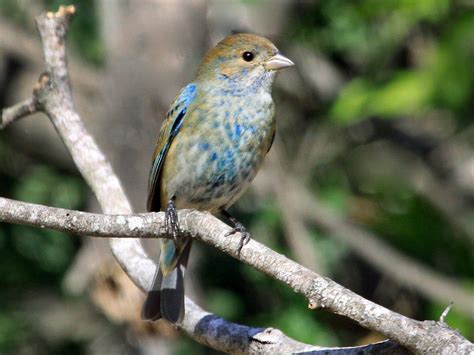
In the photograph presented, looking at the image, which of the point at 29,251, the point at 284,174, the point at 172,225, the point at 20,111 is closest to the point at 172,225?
the point at 172,225

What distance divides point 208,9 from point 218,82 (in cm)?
196

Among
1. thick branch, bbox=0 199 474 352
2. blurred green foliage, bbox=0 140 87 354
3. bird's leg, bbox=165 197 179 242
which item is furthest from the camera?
blurred green foliage, bbox=0 140 87 354

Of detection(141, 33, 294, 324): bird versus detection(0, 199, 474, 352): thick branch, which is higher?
detection(141, 33, 294, 324): bird

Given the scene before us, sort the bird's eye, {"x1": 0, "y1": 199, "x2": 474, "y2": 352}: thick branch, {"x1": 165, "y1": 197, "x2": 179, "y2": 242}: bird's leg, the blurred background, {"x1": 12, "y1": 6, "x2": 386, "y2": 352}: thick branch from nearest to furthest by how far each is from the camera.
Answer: {"x1": 0, "y1": 199, "x2": 474, "y2": 352}: thick branch → {"x1": 165, "y1": 197, "x2": 179, "y2": 242}: bird's leg → {"x1": 12, "y1": 6, "x2": 386, "y2": 352}: thick branch → the bird's eye → the blurred background

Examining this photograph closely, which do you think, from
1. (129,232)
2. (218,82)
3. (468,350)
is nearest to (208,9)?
(218,82)

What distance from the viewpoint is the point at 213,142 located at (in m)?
4.43

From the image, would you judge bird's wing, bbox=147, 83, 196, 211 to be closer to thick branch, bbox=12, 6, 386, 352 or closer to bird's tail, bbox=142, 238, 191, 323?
bird's tail, bbox=142, 238, 191, 323

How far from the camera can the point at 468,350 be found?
2.72 metres

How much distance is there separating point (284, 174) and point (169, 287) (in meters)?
1.99

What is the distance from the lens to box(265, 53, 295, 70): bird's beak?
183 inches

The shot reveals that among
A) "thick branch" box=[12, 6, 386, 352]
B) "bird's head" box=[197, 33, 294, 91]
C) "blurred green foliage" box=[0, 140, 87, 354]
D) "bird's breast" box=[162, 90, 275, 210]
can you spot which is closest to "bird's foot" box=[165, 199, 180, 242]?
"thick branch" box=[12, 6, 386, 352]

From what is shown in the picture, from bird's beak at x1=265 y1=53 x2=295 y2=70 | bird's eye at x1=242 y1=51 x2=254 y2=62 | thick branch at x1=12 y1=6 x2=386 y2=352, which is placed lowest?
thick branch at x1=12 y1=6 x2=386 y2=352

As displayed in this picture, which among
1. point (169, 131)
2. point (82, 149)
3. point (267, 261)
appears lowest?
point (267, 261)

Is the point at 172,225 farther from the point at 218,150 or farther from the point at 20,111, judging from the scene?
the point at 20,111
